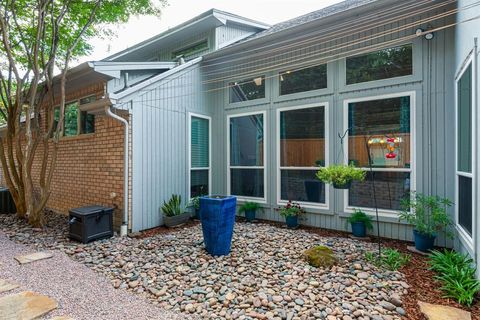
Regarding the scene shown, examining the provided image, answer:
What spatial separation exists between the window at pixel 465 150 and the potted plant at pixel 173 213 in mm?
4882

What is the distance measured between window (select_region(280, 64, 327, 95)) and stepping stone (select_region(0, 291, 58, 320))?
211 inches

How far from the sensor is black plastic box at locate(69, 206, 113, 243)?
181 inches

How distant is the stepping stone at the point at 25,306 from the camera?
2467 mm

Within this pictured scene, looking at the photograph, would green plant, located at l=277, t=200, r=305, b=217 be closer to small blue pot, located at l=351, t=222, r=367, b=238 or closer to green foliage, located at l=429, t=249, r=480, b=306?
small blue pot, located at l=351, t=222, r=367, b=238

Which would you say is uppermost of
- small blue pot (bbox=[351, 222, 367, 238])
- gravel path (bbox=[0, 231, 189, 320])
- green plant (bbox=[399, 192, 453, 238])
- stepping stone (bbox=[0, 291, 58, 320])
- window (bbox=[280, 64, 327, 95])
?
window (bbox=[280, 64, 327, 95])

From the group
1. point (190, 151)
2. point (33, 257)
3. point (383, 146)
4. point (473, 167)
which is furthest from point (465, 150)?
point (33, 257)

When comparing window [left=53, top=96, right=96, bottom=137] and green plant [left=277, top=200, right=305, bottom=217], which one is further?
window [left=53, top=96, right=96, bottom=137]

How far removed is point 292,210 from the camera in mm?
5578

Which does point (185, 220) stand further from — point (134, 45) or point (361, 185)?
point (134, 45)

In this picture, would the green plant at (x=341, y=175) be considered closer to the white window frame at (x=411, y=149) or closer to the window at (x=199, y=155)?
the white window frame at (x=411, y=149)

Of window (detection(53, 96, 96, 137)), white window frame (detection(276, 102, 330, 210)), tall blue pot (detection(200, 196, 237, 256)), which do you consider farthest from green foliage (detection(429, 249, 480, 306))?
window (detection(53, 96, 96, 137))

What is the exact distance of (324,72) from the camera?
548 cm

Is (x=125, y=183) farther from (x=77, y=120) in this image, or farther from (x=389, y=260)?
(x=389, y=260)

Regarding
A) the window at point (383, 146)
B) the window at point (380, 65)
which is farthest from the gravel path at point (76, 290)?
the window at point (380, 65)
